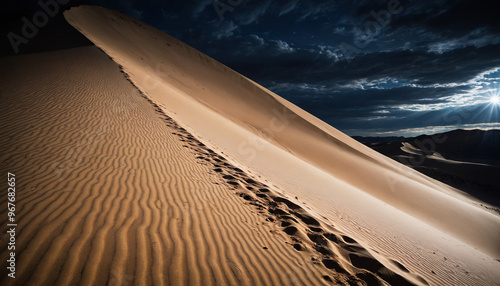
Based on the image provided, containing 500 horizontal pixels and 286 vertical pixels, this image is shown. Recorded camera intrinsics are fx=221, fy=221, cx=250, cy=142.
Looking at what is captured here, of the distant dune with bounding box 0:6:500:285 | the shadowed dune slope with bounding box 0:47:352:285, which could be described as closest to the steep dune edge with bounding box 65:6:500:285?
the distant dune with bounding box 0:6:500:285

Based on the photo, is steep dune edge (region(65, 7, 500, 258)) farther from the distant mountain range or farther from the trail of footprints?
the distant mountain range

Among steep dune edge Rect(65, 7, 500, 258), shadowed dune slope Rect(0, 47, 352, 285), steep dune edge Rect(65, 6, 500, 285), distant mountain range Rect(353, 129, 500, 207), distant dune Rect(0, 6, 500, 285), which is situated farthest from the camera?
distant mountain range Rect(353, 129, 500, 207)

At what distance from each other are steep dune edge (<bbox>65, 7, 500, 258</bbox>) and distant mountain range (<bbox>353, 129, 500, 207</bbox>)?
13.6 metres

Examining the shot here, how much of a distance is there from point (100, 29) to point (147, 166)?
28.3 m

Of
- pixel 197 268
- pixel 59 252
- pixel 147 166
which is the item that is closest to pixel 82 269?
pixel 59 252

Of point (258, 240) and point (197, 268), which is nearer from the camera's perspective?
point (197, 268)

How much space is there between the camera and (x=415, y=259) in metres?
4.92

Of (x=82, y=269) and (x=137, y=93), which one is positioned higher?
(x=137, y=93)

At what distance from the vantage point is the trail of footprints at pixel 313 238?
320 cm

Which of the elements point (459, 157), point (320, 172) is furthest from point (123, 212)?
point (459, 157)

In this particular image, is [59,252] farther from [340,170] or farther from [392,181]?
[392,181]

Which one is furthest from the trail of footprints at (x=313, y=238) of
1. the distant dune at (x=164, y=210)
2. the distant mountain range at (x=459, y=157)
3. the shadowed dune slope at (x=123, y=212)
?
the distant mountain range at (x=459, y=157)

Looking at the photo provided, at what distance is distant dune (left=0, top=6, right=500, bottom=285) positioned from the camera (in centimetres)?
256

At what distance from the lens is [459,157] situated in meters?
68.1
